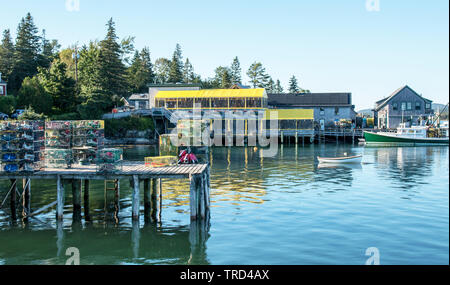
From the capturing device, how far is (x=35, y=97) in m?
76.1

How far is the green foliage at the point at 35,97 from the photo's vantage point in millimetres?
75938

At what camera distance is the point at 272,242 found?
2302cm

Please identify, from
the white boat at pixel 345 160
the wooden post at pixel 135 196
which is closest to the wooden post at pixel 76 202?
the wooden post at pixel 135 196

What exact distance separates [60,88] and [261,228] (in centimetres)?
6676

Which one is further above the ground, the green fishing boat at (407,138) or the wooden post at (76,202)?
the green fishing boat at (407,138)

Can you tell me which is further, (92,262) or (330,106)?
(330,106)

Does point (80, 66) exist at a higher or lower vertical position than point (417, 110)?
higher

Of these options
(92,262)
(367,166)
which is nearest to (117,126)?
(367,166)

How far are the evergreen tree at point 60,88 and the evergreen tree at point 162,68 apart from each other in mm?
75356

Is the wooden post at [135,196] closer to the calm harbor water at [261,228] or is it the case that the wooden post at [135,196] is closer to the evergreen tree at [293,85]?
the calm harbor water at [261,228]

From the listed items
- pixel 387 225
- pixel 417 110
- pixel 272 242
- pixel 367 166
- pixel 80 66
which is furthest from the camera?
pixel 80 66

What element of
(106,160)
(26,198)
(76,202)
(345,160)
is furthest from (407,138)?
(26,198)
